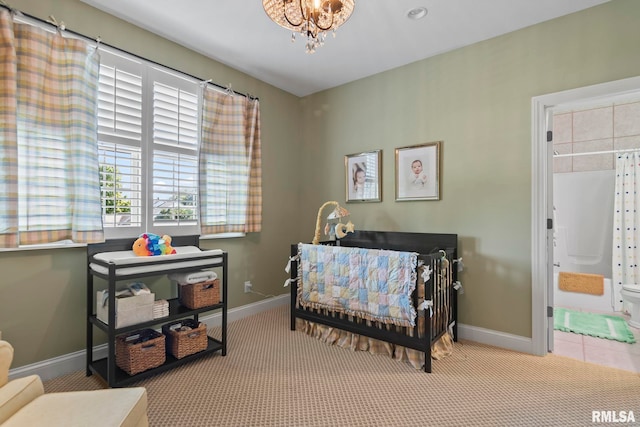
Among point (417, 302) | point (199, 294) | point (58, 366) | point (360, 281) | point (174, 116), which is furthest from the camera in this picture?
point (174, 116)

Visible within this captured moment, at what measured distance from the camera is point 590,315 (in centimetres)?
322

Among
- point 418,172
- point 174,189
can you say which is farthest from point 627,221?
point 174,189

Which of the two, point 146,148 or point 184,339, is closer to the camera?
point 184,339

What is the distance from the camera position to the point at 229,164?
2945mm

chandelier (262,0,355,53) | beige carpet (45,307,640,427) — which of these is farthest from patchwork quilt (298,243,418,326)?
chandelier (262,0,355,53)

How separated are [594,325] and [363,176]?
2579mm

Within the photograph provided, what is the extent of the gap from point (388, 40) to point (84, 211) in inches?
101

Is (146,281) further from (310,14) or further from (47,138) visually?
(310,14)

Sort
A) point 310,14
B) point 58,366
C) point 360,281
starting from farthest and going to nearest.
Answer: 1. point 360,281
2. point 58,366
3. point 310,14

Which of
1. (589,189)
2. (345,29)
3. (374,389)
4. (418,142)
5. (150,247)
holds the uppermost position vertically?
(345,29)

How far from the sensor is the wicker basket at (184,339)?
6.96 feet

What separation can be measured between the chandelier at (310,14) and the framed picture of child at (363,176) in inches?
66.4

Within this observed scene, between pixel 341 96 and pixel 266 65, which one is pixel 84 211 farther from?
pixel 341 96

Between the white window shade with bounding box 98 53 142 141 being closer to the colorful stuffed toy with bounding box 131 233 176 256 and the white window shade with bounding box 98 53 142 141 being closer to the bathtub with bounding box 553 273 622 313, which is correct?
the colorful stuffed toy with bounding box 131 233 176 256
